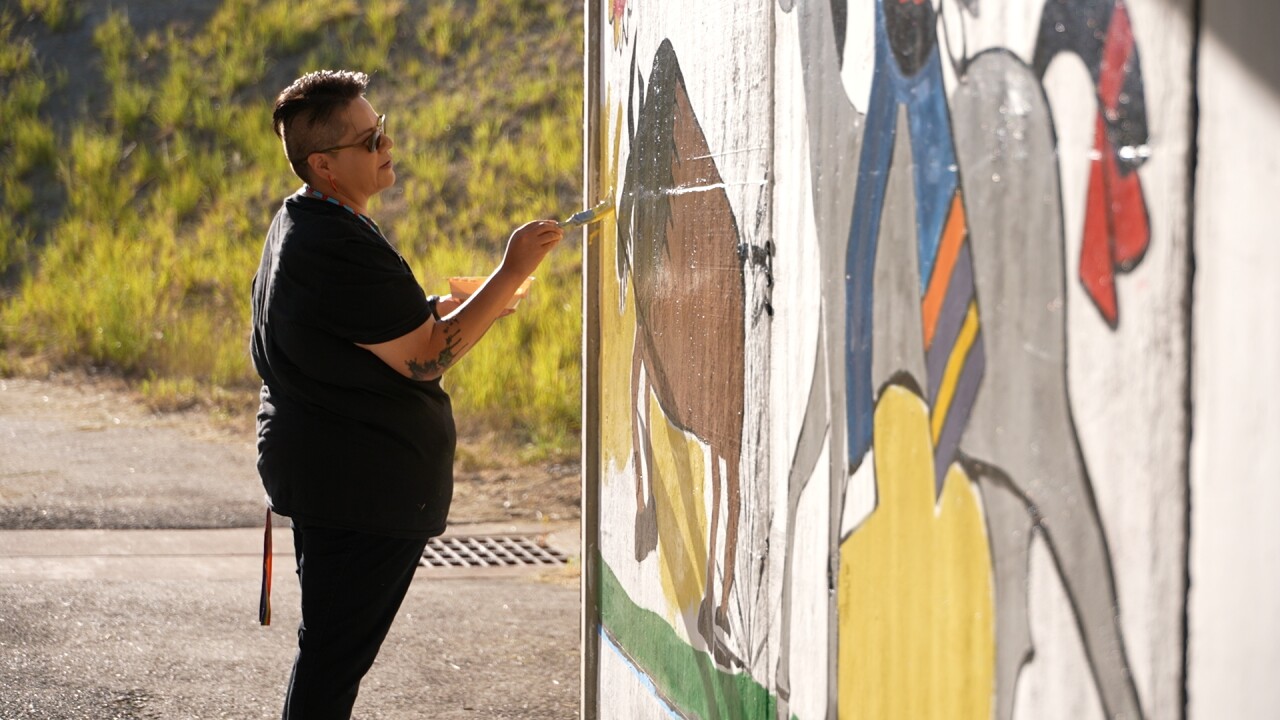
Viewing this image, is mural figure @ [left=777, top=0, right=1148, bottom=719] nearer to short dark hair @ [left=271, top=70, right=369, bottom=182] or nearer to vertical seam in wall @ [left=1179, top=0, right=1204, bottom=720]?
vertical seam in wall @ [left=1179, top=0, right=1204, bottom=720]

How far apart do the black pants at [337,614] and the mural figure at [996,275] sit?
4.19 feet

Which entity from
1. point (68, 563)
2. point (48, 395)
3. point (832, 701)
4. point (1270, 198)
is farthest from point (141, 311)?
point (1270, 198)

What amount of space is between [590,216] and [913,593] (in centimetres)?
160

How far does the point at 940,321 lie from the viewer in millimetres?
1728

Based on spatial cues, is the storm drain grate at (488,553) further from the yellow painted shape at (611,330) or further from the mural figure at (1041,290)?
the mural figure at (1041,290)

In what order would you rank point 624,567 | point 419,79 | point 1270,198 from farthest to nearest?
point 419,79 < point 624,567 < point 1270,198

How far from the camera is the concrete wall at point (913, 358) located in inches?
54.1

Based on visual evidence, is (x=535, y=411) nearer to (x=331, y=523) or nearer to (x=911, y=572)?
(x=331, y=523)

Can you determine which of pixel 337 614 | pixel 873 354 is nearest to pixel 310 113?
pixel 337 614

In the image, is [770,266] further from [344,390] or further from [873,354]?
[344,390]

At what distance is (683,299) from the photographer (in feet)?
8.81

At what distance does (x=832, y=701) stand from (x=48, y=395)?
8.02 m

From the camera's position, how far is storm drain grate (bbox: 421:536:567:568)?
608cm

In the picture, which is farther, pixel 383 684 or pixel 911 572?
pixel 383 684
